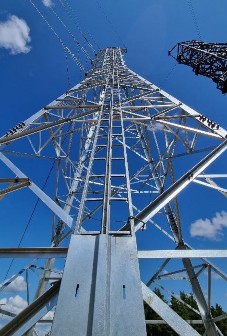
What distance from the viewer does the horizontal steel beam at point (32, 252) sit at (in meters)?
2.27

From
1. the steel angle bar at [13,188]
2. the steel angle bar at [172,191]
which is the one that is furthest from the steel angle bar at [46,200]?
the steel angle bar at [172,191]

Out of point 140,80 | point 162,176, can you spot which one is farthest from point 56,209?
point 140,80

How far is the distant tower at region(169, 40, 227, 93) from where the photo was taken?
1271 cm

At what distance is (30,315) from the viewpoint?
1.80 meters

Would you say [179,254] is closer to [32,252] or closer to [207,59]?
[32,252]

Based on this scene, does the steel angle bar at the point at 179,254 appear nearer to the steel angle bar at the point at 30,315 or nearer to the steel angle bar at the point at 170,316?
the steel angle bar at the point at 170,316

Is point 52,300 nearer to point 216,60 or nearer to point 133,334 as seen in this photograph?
point 133,334

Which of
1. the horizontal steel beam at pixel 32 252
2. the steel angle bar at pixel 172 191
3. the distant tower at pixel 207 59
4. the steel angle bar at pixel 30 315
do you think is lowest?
the steel angle bar at pixel 30 315

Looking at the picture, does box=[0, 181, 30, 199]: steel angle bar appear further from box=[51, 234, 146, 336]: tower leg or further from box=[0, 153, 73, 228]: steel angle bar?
box=[51, 234, 146, 336]: tower leg

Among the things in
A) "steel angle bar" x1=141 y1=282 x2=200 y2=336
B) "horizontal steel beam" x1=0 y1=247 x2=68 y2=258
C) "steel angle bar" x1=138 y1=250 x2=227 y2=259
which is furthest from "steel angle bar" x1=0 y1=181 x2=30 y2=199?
"steel angle bar" x1=141 y1=282 x2=200 y2=336

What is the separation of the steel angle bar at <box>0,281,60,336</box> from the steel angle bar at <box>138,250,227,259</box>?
770 mm

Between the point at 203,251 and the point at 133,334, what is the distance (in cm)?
112

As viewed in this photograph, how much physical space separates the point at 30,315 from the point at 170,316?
100cm

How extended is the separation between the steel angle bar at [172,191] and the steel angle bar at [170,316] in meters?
0.64
